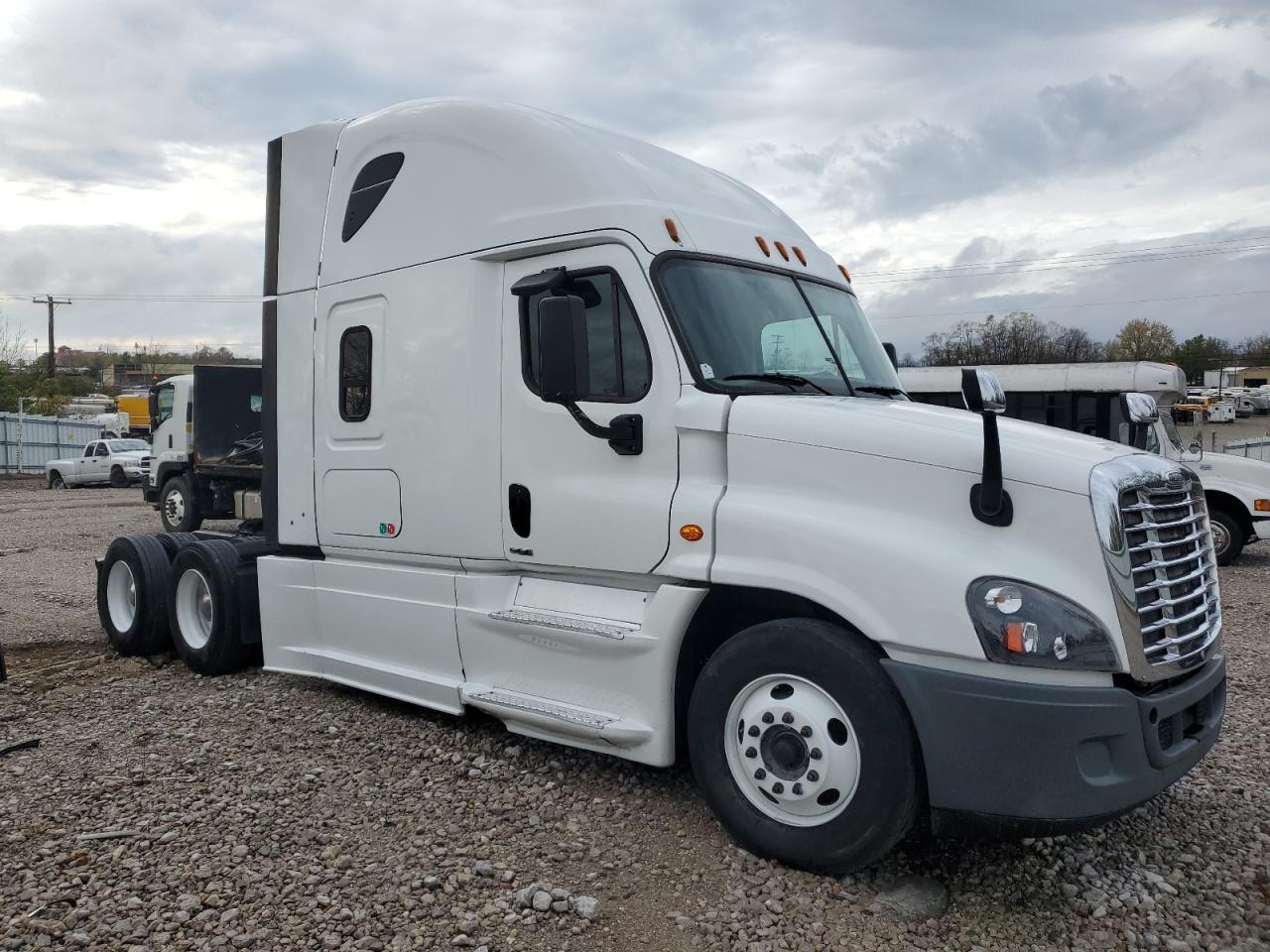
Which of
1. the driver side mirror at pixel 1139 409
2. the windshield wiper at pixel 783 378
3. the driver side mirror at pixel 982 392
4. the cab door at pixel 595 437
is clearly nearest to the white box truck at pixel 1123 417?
the driver side mirror at pixel 1139 409

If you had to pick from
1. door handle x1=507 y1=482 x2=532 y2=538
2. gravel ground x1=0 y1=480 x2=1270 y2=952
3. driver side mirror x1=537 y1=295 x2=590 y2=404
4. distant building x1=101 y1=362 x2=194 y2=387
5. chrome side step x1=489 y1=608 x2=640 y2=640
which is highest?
distant building x1=101 y1=362 x2=194 y2=387

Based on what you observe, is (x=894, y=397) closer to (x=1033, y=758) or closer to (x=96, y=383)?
(x=1033, y=758)

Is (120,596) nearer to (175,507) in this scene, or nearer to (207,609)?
(207,609)

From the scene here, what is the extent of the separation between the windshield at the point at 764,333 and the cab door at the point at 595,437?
0.54 feet

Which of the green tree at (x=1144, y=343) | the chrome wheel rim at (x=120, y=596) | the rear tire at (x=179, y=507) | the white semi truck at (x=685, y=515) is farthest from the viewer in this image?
the green tree at (x=1144, y=343)

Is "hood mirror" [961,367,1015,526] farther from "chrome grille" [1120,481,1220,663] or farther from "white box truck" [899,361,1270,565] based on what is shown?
"white box truck" [899,361,1270,565]

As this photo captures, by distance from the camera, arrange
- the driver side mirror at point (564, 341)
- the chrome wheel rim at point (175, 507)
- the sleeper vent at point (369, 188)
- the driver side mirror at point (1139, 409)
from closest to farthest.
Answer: the driver side mirror at point (564, 341) < the driver side mirror at point (1139, 409) < the sleeper vent at point (369, 188) < the chrome wheel rim at point (175, 507)

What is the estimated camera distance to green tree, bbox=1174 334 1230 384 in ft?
251

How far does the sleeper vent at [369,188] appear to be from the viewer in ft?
19.2

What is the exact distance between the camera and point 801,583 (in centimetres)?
398

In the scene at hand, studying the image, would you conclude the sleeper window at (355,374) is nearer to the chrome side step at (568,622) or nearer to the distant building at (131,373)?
the chrome side step at (568,622)

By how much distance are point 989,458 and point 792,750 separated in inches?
53.1

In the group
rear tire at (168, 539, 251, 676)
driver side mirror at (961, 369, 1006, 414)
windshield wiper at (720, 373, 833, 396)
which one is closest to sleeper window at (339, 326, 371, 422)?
rear tire at (168, 539, 251, 676)

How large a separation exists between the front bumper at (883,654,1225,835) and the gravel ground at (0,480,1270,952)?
0.45 m
